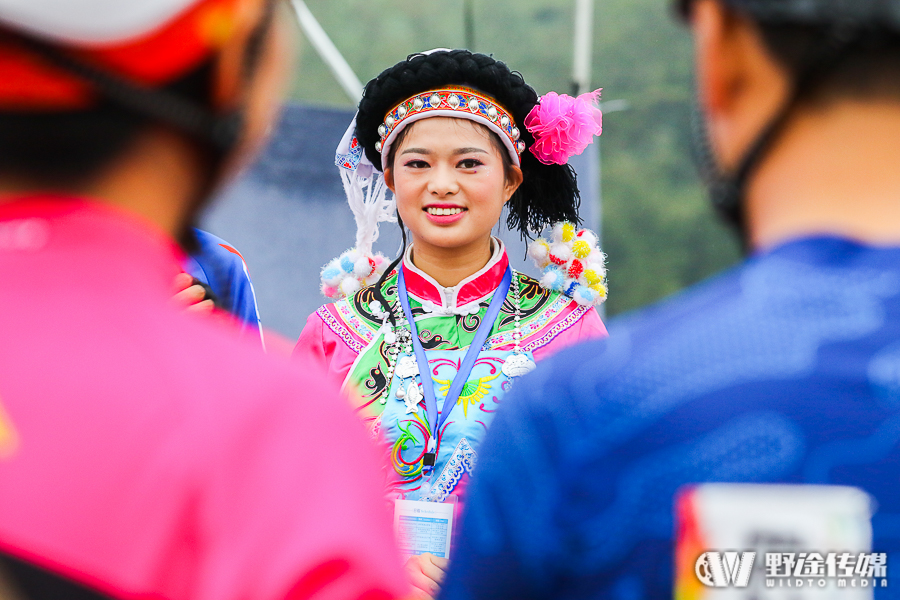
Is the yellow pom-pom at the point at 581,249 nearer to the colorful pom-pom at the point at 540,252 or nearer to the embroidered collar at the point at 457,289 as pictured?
the colorful pom-pom at the point at 540,252

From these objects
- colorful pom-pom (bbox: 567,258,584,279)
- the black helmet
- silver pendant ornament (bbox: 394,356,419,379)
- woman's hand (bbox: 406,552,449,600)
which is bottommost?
woman's hand (bbox: 406,552,449,600)

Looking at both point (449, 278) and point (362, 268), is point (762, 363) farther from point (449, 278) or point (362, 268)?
point (362, 268)

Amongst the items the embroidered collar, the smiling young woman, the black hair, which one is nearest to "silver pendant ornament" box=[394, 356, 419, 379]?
the smiling young woman

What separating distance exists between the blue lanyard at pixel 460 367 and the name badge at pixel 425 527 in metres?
0.11

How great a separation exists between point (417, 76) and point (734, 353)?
210 cm

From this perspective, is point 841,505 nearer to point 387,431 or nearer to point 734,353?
point 734,353

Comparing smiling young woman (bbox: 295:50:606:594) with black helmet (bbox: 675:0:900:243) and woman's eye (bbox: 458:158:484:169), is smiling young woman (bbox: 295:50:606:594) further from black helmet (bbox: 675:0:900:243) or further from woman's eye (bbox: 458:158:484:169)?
black helmet (bbox: 675:0:900:243)

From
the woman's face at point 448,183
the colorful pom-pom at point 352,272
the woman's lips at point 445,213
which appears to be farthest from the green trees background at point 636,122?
the woman's lips at point 445,213

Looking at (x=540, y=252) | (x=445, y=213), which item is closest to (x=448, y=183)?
(x=445, y=213)

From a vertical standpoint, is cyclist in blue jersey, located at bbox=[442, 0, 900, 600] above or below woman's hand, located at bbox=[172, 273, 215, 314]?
below

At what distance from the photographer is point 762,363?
0.76 m

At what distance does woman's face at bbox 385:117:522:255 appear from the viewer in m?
2.59

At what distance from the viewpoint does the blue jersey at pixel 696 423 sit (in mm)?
747

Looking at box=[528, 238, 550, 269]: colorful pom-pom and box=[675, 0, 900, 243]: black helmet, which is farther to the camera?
box=[528, 238, 550, 269]: colorful pom-pom
